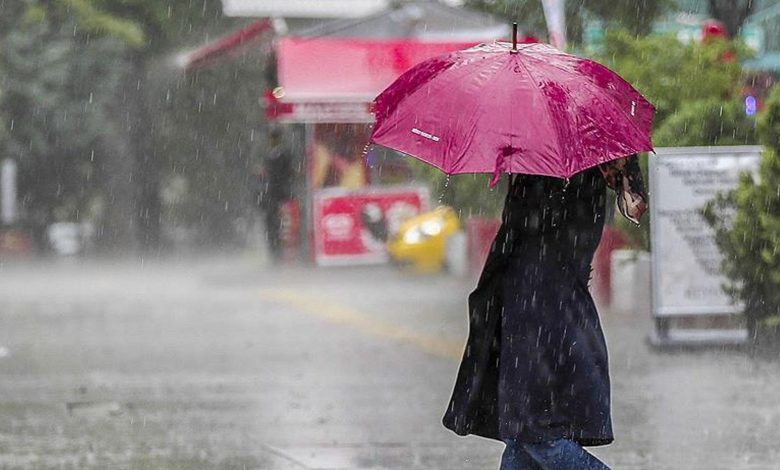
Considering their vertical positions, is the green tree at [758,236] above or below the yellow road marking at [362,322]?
above

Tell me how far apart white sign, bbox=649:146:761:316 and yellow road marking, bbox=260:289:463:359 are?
5.39 feet

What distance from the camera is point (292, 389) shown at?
1042cm

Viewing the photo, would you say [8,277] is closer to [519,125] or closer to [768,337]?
[768,337]

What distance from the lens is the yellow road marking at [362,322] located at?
1263 centimetres

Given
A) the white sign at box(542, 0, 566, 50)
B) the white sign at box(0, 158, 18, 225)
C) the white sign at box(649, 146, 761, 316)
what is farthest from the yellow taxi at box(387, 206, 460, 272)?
the white sign at box(0, 158, 18, 225)

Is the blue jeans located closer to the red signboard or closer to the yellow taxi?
the yellow taxi

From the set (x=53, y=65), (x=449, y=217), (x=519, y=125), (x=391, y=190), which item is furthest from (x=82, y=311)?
(x=53, y=65)

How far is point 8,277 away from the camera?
886 inches

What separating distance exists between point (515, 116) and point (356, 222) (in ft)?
58.5

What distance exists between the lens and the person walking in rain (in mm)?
5430

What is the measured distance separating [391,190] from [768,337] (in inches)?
490

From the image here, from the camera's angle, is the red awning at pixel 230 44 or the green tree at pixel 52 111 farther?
the green tree at pixel 52 111

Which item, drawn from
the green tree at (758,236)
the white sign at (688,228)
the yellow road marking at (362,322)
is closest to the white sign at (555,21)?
the yellow road marking at (362,322)

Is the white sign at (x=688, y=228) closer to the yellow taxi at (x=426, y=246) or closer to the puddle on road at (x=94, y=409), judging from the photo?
the puddle on road at (x=94, y=409)
